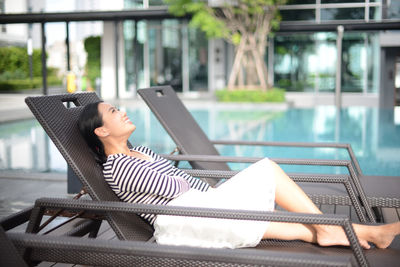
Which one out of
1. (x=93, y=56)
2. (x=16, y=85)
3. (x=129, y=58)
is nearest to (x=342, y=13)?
(x=129, y=58)

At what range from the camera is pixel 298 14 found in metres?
20.9

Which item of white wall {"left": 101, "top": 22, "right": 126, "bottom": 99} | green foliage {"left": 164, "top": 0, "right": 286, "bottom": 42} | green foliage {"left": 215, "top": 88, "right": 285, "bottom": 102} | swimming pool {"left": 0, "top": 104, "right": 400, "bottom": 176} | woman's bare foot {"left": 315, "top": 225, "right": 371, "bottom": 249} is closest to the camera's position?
woman's bare foot {"left": 315, "top": 225, "right": 371, "bottom": 249}

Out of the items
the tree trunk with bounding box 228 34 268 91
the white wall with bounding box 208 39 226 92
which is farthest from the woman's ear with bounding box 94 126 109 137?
the white wall with bounding box 208 39 226 92

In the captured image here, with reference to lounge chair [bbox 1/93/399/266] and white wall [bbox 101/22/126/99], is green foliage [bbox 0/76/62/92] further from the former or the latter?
lounge chair [bbox 1/93/399/266]

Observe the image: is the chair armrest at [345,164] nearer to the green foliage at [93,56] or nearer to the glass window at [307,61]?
the glass window at [307,61]

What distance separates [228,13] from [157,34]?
459cm

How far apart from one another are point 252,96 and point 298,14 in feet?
15.5

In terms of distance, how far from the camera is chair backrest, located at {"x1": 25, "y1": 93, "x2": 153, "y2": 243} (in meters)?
2.39

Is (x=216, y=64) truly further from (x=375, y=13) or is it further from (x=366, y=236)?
(x=366, y=236)

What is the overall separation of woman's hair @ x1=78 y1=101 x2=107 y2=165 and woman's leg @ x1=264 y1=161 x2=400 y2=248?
902 millimetres

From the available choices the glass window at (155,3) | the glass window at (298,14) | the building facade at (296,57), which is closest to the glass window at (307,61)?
the building facade at (296,57)

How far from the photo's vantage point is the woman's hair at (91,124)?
2.60m

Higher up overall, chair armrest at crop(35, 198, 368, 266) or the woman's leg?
chair armrest at crop(35, 198, 368, 266)

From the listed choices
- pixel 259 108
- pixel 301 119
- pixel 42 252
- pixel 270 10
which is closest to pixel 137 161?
pixel 42 252
